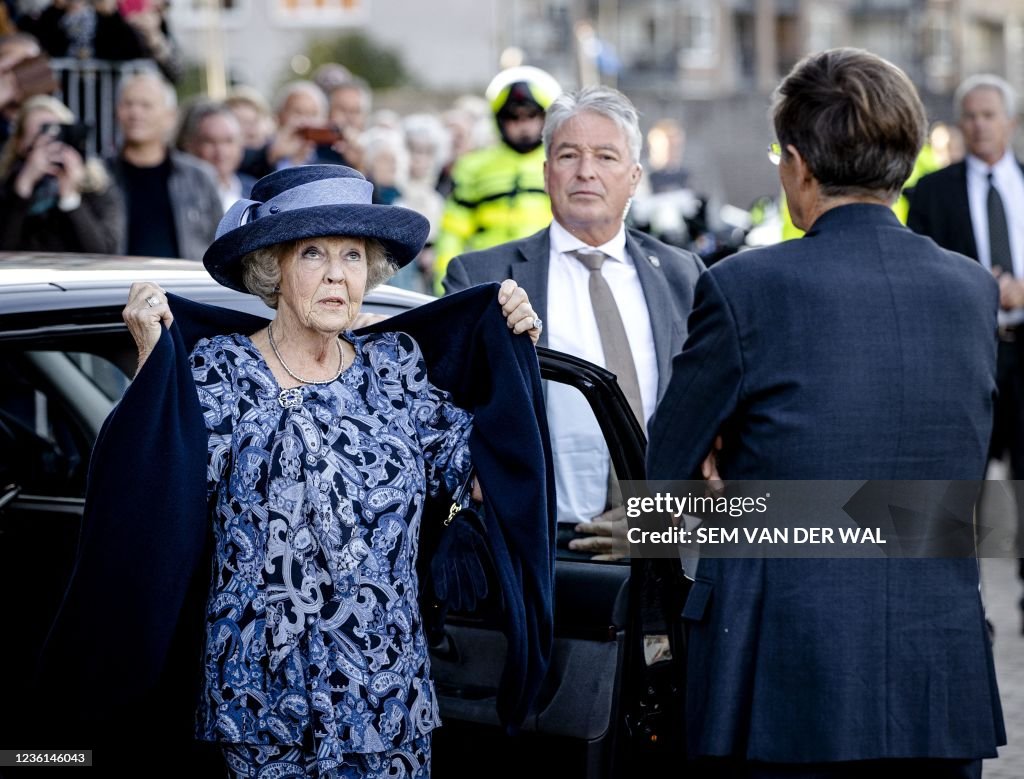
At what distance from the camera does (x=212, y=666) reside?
3.12 meters

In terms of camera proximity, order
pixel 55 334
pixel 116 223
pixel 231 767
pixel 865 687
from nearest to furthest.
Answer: pixel 865 687 < pixel 231 767 < pixel 55 334 < pixel 116 223

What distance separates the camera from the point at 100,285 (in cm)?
366

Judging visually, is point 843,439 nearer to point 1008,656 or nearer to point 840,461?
point 840,461

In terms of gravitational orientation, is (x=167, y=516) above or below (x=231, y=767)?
above

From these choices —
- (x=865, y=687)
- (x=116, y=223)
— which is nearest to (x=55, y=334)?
(x=865, y=687)

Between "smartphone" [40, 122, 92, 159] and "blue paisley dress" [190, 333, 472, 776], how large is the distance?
459 cm

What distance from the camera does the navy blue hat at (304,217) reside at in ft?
10.5

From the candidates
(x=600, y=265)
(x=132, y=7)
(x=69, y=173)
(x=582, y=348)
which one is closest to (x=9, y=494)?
(x=582, y=348)

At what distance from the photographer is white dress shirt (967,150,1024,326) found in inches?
297

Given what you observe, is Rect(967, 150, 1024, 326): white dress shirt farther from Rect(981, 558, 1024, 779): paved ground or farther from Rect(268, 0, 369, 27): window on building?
Rect(268, 0, 369, 27): window on building

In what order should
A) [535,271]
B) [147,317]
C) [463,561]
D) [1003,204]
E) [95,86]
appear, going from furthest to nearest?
[95,86] < [1003,204] < [535,271] < [463,561] < [147,317]

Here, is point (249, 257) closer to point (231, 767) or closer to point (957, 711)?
point (231, 767)

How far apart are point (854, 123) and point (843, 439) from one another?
1.96ft

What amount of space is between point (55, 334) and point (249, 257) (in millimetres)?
502
